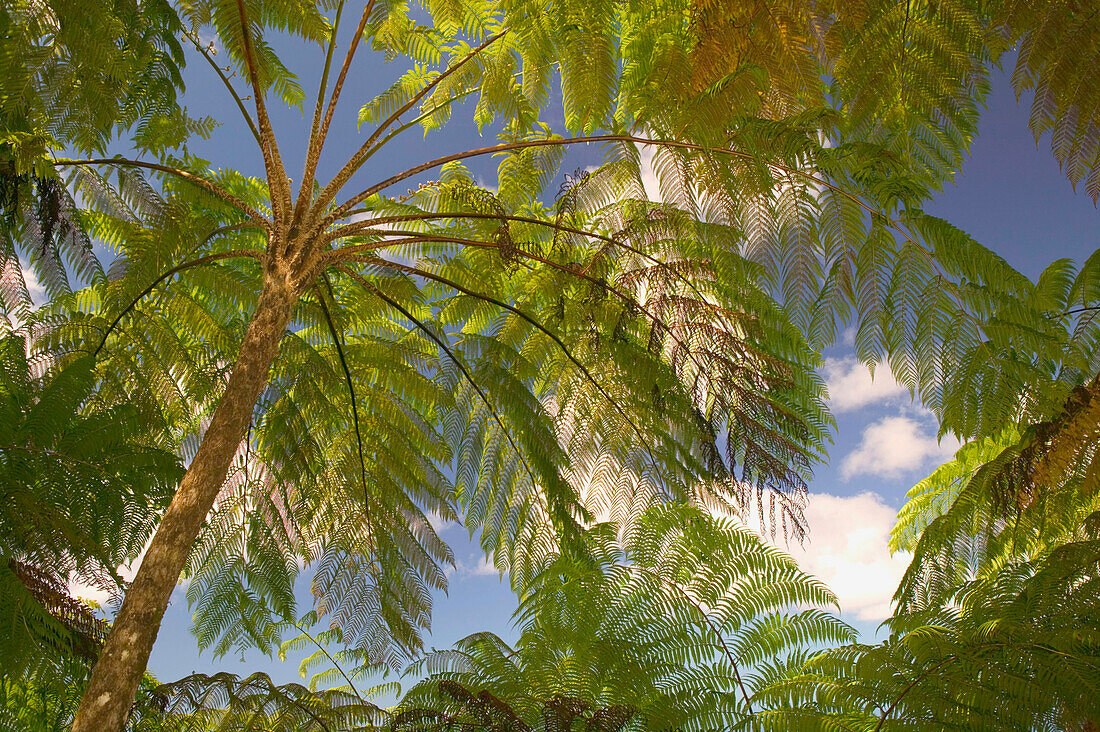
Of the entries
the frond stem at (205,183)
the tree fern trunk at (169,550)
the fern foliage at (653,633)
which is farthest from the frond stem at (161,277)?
the fern foliage at (653,633)

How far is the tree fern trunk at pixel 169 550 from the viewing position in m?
1.39

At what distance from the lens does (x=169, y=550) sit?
154 centimetres

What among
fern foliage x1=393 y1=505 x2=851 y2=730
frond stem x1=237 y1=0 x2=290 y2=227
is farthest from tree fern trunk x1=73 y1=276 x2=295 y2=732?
fern foliage x1=393 y1=505 x2=851 y2=730

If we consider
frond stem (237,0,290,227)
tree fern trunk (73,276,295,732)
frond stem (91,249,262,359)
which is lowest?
tree fern trunk (73,276,295,732)

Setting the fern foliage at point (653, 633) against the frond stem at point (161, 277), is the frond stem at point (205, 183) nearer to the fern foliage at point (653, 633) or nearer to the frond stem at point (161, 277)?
the frond stem at point (161, 277)

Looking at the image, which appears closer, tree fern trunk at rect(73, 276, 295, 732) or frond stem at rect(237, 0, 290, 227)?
tree fern trunk at rect(73, 276, 295, 732)

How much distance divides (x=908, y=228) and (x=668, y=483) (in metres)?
1.47

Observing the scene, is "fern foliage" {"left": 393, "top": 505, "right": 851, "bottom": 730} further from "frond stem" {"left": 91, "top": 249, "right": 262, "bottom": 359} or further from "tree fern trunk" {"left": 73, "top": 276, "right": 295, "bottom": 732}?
"frond stem" {"left": 91, "top": 249, "right": 262, "bottom": 359}

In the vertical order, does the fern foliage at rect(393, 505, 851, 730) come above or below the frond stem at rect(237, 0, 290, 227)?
below

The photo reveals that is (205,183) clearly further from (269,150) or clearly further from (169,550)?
(169,550)

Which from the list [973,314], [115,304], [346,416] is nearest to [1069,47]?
[973,314]

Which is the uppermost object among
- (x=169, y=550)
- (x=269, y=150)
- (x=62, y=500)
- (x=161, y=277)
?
(x=269, y=150)

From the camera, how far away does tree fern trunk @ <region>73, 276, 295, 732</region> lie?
1.39m

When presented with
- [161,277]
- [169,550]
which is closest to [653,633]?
[169,550]
